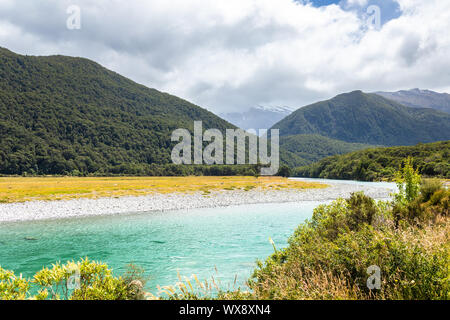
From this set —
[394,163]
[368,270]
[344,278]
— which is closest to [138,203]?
[344,278]

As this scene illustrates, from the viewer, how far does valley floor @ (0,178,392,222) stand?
27405 mm

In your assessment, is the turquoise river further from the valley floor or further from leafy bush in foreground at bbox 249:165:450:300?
the valley floor

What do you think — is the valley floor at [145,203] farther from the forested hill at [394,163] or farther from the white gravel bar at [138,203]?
the forested hill at [394,163]

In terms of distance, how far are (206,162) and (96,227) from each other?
138527mm

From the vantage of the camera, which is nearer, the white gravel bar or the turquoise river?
the turquoise river

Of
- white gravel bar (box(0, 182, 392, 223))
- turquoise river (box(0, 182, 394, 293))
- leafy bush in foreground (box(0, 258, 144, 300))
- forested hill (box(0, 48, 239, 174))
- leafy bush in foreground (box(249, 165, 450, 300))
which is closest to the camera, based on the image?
leafy bush in foreground (box(249, 165, 450, 300))

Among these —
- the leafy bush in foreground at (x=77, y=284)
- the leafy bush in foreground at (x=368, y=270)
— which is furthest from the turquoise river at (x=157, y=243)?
the leafy bush in foreground at (x=77, y=284)

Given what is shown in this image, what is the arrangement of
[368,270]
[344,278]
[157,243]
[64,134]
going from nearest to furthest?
[368,270] < [344,278] < [157,243] < [64,134]

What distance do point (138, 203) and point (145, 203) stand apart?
2.82 feet

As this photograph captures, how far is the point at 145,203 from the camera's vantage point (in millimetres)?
34375

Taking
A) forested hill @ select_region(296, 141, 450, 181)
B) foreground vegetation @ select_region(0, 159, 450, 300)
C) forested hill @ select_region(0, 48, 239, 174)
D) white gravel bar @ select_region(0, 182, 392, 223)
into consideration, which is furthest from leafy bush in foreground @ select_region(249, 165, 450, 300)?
forested hill @ select_region(0, 48, 239, 174)

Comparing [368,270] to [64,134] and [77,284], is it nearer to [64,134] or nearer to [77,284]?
[77,284]

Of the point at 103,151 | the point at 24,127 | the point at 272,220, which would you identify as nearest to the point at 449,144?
the point at 272,220
